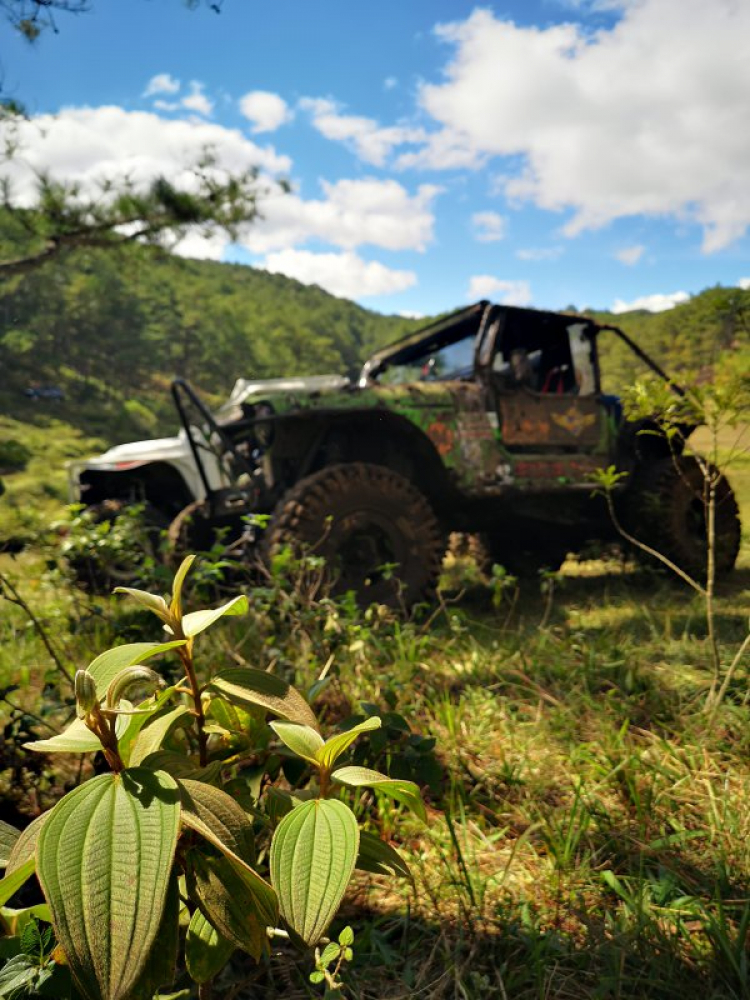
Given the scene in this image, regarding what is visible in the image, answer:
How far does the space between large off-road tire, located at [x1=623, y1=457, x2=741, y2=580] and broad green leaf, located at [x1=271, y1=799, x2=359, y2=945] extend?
4078 mm

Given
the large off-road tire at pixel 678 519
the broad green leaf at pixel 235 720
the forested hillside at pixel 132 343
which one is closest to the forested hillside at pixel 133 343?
the forested hillside at pixel 132 343

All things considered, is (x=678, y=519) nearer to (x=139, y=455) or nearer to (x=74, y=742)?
(x=74, y=742)

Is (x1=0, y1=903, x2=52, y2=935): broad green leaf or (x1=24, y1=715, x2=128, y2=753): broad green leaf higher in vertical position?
(x1=24, y1=715, x2=128, y2=753): broad green leaf

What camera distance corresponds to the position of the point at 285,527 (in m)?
3.20

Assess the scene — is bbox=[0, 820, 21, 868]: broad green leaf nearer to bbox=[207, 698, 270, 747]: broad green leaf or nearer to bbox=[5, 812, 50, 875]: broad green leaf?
bbox=[5, 812, 50, 875]: broad green leaf

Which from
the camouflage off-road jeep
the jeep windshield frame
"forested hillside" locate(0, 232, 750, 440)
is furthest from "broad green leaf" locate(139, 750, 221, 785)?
"forested hillside" locate(0, 232, 750, 440)

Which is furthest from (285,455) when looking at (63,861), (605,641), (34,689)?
(63,861)

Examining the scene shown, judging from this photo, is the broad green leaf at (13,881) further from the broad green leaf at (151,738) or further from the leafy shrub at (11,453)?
the leafy shrub at (11,453)

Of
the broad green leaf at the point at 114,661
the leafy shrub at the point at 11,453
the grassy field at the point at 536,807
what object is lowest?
the grassy field at the point at 536,807

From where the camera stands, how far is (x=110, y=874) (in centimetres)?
54

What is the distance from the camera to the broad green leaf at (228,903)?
0.65 metres

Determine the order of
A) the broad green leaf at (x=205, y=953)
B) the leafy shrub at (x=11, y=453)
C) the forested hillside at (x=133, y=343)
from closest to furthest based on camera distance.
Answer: the broad green leaf at (x=205, y=953) < the leafy shrub at (x=11, y=453) < the forested hillside at (x=133, y=343)

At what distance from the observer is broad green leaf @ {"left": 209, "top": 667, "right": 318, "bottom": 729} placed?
742 mm

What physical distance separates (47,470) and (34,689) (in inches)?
889
